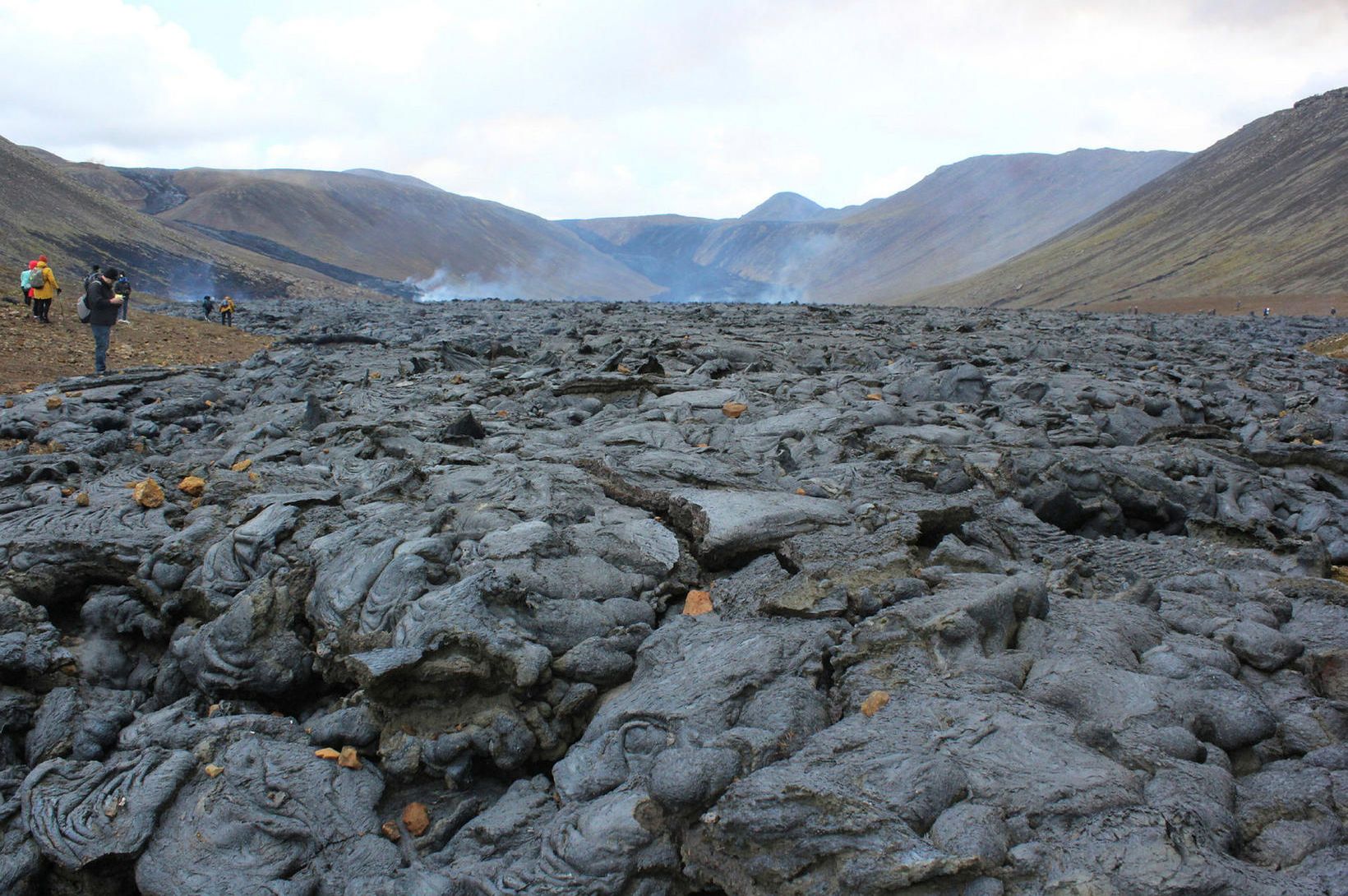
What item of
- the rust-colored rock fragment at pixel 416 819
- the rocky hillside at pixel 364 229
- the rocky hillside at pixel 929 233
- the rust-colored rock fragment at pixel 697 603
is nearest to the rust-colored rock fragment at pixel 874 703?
the rust-colored rock fragment at pixel 697 603

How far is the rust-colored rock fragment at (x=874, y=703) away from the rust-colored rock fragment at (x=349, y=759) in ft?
8.36

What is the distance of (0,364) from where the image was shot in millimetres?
13641

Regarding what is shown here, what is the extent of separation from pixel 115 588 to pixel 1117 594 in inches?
259

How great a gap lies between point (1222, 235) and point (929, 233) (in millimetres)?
87750

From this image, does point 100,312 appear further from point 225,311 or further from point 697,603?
point 697,603

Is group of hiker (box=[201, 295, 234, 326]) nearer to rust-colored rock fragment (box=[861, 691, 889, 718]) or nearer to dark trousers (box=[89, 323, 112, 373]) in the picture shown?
dark trousers (box=[89, 323, 112, 373])

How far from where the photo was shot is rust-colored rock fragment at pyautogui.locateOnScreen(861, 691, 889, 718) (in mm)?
3625

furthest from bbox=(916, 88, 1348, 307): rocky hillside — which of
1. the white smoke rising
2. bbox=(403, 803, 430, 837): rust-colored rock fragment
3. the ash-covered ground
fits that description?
bbox=(403, 803, 430, 837): rust-colored rock fragment

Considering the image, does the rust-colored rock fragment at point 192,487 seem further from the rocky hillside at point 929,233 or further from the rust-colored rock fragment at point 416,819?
the rocky hillside at point 929,233

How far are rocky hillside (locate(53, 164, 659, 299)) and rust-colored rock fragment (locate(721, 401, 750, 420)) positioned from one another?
76156mm

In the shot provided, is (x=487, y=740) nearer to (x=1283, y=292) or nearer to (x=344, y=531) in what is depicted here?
(x=344, y=531)

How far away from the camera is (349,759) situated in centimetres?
410

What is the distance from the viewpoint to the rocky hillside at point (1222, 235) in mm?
59562

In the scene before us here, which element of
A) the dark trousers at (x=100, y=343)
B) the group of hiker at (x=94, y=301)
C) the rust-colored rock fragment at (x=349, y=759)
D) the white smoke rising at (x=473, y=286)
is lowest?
the rust-colored rock fragment at (x=349, y=759)
